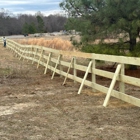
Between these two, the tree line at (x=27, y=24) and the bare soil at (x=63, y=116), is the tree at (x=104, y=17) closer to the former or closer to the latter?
the bare soil at (x=63, y=116)

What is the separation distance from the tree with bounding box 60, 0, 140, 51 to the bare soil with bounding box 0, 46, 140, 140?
131 inches

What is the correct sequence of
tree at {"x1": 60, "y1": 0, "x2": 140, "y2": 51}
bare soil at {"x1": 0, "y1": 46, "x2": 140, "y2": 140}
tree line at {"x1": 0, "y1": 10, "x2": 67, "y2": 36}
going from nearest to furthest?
1. bare soil at {"x1": 0, "y1": 46, "x2": 140, "y2": 140}
2. tree at {"x1": 60, "y1": 0, "x2": 140, "y2": 51}
3. tree line at {"x1": 0, "y1": 10, "x2": 67, "y2": 36}

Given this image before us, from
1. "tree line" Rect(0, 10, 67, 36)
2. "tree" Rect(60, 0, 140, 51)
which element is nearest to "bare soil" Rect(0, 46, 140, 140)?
"tree" Rect(60, 0, 140, 51)

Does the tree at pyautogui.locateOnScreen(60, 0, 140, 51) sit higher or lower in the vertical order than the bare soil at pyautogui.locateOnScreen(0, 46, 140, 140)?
higher

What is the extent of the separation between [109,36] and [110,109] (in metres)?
6.18

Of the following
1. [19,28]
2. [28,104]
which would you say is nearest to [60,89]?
[28,104]

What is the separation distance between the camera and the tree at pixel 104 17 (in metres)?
11.7

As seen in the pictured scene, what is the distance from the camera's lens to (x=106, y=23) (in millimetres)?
12328

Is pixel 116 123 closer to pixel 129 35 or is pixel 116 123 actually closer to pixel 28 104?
pixel 28 104

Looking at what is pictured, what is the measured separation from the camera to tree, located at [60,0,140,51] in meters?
11.7

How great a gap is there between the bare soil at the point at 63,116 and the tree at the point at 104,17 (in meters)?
3.32

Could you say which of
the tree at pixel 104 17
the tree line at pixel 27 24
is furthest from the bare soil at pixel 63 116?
the tree line at pixel 27 24

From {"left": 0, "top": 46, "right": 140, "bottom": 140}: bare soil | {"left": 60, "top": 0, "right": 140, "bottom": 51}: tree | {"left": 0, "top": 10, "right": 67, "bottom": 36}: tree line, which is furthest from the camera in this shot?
{"left": 0, "top": 10, "right": 67, "bottom": 36}: tree line

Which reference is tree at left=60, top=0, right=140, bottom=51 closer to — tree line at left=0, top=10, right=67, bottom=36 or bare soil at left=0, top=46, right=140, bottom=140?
bare soil at left=0, top=46, right=140, bottom=140
